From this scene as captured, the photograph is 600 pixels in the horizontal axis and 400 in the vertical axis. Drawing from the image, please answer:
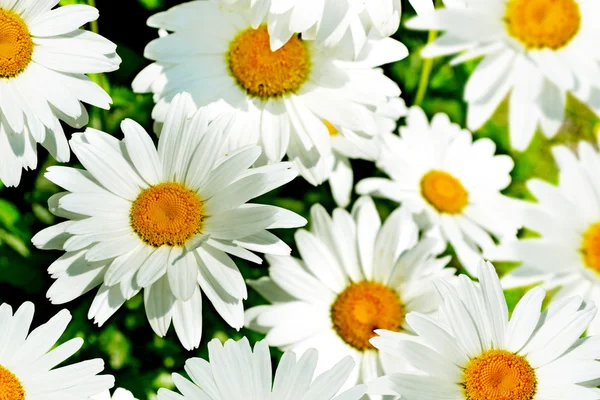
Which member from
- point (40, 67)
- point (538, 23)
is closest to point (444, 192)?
point (538, 23)

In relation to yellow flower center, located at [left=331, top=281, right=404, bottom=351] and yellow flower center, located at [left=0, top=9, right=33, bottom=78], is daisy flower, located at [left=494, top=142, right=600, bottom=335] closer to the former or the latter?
yellow flower center, located at [left=331, top=281, right=404, bottom=351]

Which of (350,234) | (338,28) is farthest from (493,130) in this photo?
(338,28)

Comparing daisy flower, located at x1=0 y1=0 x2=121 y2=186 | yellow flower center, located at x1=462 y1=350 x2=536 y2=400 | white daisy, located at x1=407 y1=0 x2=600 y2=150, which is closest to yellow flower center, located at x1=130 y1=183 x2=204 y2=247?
daisy flower, located at x1=0 y1=0 x2=121 y2=186

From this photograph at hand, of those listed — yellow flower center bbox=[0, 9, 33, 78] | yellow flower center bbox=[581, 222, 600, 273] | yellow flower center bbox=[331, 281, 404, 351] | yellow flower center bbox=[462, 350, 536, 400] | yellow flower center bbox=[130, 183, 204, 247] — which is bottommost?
yellow flower center bbox=[331, 281, 404, 351]

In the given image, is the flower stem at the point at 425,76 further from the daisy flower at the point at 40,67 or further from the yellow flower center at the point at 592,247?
the daisy flower at the point at 40,67

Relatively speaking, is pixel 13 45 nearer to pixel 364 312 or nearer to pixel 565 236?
pixel 364 312
